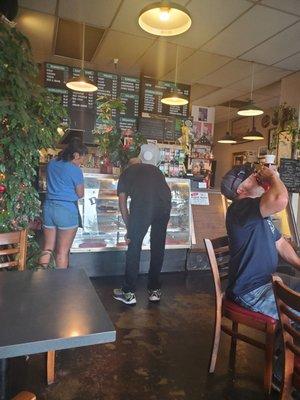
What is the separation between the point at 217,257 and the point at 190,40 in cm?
326

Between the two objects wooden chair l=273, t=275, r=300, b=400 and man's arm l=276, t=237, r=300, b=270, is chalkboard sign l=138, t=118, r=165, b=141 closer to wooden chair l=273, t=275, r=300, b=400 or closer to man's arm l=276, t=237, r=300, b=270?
man's arm l=276, t=237, r=300, b=270

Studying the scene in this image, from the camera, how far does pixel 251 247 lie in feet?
6.69

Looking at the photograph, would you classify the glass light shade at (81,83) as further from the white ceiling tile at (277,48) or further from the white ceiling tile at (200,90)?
the white ceiling tile at (200,90)

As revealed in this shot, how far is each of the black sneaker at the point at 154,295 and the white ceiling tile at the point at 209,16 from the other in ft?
10.3

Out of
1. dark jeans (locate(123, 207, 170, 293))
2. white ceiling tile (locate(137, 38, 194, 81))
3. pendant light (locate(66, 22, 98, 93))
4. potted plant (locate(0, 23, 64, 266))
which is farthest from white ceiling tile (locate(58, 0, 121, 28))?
dark jeans (locate(123, 207, 170, 293))

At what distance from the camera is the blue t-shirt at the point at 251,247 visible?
2.02 m

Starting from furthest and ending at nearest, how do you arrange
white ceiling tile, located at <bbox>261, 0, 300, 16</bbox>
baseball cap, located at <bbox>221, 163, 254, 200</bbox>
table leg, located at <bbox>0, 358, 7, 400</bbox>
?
white ceiling tile, located at <bbox>261, 0, 300, 16</bbox> → baseball cap, located at <bbox>221, 163, 254, 200</bbox> → table leg, located at <bbox>0, 358, 7, 400</bbox>

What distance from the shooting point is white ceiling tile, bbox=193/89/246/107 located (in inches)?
271

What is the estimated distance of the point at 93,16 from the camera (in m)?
3.87

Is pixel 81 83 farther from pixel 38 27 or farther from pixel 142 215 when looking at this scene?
pixel 142 215

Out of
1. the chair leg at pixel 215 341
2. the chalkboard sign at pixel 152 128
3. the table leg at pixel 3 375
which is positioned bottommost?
the chair leg at pixel 215 341

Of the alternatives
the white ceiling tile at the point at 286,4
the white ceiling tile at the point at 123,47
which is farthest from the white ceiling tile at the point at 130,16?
the white ceiling tile at the point at 286,4

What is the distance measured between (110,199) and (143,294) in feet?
4.19

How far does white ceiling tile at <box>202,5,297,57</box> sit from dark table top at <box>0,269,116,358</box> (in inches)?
140
